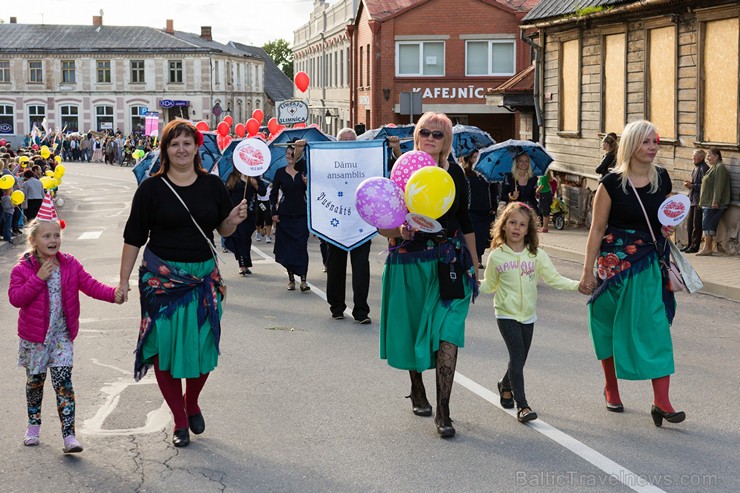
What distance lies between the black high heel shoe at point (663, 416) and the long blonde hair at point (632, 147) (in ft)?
4.40

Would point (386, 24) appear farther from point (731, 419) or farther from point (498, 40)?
point (731, 419)

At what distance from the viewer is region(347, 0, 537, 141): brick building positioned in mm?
43719

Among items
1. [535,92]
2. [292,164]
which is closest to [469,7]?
[535,92]

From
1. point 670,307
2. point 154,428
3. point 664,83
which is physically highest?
point 664,83

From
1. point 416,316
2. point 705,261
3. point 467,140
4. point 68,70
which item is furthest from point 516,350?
point 68,70

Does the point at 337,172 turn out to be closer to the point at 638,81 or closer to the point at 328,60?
the point at 638,81

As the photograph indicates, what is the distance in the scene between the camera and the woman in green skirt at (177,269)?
649cm

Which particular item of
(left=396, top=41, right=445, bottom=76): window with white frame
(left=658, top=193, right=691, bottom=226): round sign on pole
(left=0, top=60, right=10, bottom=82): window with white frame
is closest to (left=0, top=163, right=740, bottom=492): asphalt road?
(left=658, top=193, right=691, bottom=226): round sign on pole

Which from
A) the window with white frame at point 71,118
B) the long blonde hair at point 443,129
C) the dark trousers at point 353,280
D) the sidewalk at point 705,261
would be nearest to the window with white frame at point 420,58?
the sidewalk at point 705,261

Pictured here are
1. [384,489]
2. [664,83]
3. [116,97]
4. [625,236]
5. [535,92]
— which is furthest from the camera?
[116,97]

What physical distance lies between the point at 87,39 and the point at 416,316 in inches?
3390

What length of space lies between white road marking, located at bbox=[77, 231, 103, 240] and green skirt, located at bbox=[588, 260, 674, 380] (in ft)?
57.2

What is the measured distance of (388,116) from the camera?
146ft

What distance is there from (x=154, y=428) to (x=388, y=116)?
38.2m
